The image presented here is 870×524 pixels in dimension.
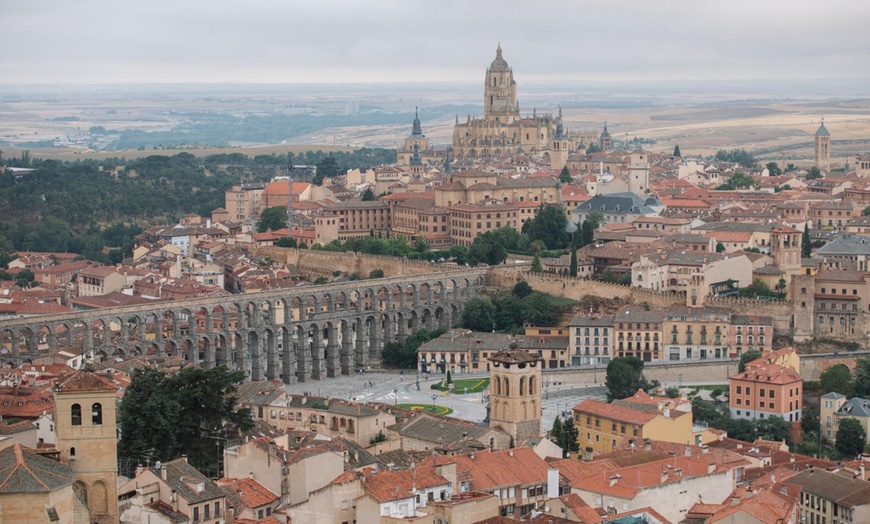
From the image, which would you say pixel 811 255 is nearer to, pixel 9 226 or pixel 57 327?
pixel 57 327

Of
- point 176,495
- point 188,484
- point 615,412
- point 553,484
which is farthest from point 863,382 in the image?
A: point 176,495

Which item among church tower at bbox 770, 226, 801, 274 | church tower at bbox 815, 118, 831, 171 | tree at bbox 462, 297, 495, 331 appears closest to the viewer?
church tower at bbox 770, 226, 801, 274

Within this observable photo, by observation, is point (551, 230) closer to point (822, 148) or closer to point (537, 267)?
point (537, 267)

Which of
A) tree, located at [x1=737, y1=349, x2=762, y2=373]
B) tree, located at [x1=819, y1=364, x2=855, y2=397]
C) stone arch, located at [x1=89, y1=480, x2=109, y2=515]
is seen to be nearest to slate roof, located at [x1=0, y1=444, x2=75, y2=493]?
stone arch, located at [x1=89, y1=480, x2=109, y2=515]

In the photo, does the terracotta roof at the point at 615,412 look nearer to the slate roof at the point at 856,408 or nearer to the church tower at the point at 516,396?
the church tower at the point at 516,396

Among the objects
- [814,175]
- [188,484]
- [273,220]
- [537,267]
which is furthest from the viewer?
[814,175]

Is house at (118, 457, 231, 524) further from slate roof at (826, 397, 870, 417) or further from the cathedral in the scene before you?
the cathedral

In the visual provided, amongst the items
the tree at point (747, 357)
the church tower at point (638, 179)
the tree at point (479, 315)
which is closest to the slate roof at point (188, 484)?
the tree at point (747, 357)
